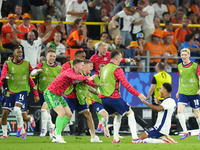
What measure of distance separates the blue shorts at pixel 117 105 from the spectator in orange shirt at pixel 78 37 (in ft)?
19.0

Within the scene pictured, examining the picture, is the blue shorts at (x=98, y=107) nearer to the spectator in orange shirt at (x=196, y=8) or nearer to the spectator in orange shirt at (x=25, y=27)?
the spectator in orange shirt at (x=25, y=27)

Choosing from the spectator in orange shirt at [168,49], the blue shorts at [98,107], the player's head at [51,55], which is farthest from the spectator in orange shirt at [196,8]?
the player's head at [51,55]

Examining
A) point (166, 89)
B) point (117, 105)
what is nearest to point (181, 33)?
point (166, 89)

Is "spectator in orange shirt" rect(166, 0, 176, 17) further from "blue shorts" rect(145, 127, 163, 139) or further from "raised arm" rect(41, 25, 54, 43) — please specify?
"blue shorts" rect(145, 127, 163, 139)

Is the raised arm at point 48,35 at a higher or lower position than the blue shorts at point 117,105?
higher

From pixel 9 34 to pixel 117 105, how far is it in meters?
6.77

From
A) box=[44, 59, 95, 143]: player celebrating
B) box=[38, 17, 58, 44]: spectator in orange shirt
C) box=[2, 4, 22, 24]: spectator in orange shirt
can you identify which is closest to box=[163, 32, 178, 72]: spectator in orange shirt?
box=[38, 17, 58, 44]: spectator in orange shirt

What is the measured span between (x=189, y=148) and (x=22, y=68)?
19.9ft

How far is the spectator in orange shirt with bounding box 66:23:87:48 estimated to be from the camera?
15.6m

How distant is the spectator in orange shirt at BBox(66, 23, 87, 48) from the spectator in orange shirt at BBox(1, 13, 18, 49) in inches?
82.3

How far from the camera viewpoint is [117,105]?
9.86 m

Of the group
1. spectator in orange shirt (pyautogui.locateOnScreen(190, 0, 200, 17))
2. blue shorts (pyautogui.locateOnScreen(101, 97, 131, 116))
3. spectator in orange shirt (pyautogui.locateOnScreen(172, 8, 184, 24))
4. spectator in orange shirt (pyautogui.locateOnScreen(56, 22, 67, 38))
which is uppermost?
spectator in orange shirt (pyautogui.locateOnScreen(190, 0, 200, 17))

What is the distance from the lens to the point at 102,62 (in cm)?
1338

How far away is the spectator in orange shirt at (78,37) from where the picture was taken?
15.6 metres
